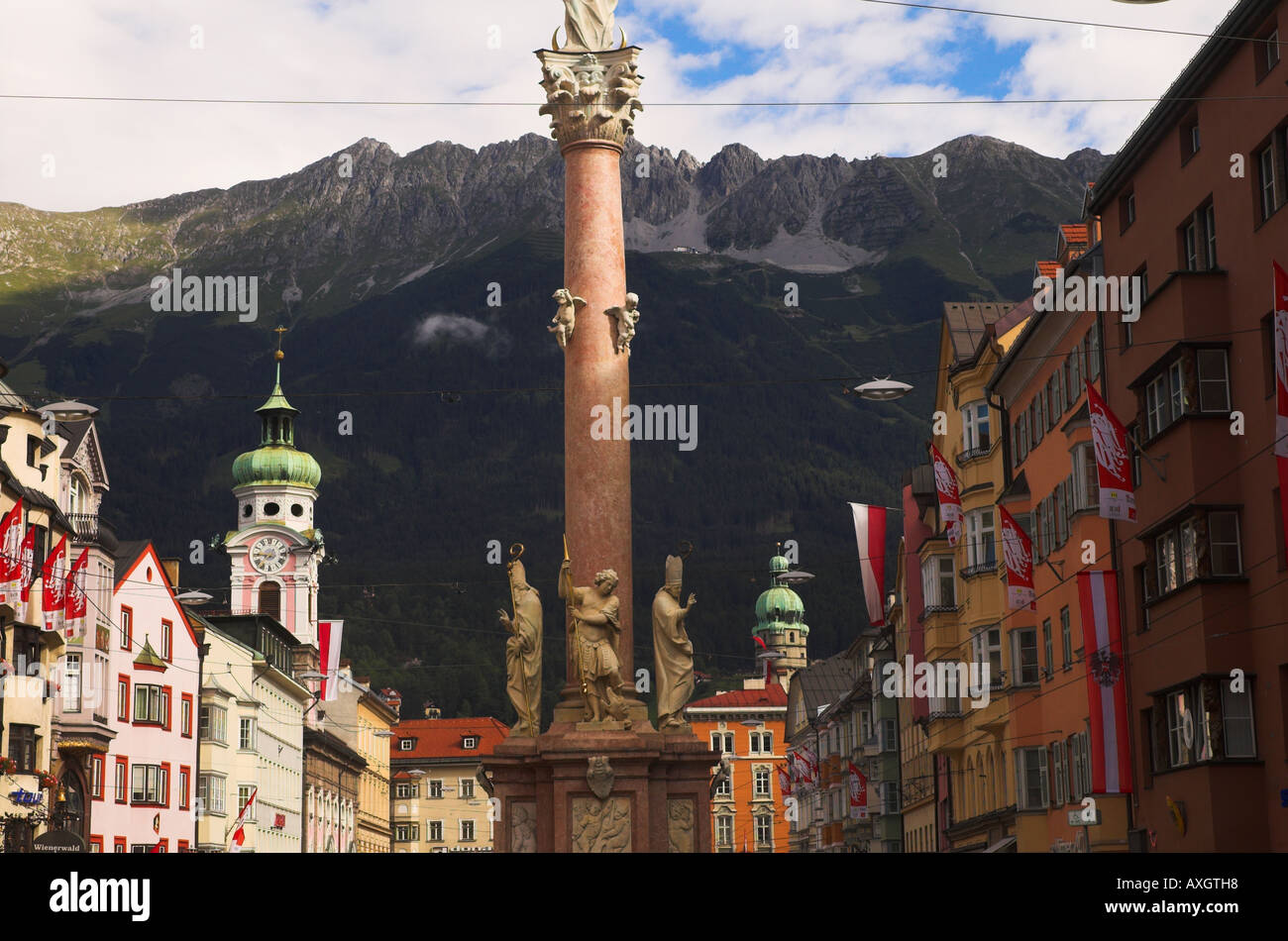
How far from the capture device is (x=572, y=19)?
32094 millimetres

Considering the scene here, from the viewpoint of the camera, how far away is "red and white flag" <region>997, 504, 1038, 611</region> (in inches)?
1759

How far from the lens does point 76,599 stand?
66.9 m

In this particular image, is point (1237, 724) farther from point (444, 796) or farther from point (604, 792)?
point (444, 796)

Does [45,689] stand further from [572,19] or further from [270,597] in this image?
[270,597]

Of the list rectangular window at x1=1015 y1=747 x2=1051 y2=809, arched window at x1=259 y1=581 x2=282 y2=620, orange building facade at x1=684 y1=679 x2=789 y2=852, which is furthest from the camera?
orange building facade at x1=684 y1=679 x2=789 y2=852

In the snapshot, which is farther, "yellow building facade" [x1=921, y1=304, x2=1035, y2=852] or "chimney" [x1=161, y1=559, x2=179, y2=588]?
"chimney" [x1=161, y1=559, x2=179, y2=588]

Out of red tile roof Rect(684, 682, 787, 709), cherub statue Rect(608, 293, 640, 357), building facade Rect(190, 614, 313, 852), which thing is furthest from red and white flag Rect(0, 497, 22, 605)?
red tile roof Rect(684, 682, 787, 709)

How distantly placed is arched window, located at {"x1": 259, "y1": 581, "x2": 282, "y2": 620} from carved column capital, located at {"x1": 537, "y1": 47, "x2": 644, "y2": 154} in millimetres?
120583

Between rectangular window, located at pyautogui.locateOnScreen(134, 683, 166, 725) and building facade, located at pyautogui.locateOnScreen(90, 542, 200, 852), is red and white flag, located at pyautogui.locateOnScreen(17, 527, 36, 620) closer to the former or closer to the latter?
building facade, located at pyautogui.locateOnScreen(90, 542, 200, 852)

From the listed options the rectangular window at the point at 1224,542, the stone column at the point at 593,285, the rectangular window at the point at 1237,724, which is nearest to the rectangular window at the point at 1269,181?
the rectangular window at the point at 1224,542

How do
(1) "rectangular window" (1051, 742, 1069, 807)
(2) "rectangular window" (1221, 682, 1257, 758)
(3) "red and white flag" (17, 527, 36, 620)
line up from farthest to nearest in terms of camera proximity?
(3) "red and white flag" (17, 527, 36, 620) < (1) "rectangular window" (1051, 742, 1069, 807) < (2) "rectangular window" (1221, 682, 1257, 758)

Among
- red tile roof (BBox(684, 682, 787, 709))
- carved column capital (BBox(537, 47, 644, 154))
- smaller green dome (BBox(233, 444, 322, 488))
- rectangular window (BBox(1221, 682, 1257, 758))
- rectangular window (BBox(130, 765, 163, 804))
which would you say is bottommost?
rectangular window (BBox(1221, 682, 1257, 758))
